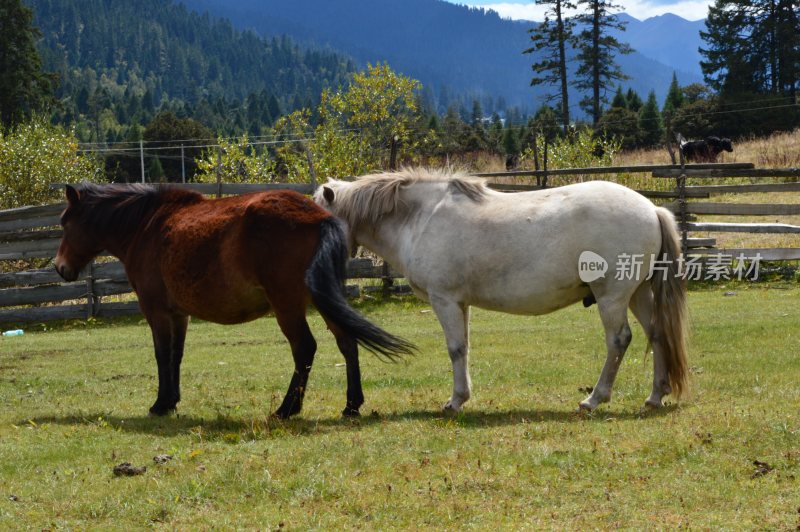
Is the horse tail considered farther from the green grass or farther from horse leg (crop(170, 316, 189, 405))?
horse leg (crop(170, 316, 189, 405))

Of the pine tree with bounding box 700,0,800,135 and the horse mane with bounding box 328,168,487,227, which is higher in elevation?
the pine tree with bounding box 700,0,800,135

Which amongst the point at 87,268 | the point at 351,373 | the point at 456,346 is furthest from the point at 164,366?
the point at 87,268

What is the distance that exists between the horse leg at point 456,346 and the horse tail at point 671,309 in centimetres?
168

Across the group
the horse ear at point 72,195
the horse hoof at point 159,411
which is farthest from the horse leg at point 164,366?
the horse ear at point 72,195

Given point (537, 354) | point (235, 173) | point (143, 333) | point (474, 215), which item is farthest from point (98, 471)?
point (235, 173)

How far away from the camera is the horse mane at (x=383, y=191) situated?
7.97 metres

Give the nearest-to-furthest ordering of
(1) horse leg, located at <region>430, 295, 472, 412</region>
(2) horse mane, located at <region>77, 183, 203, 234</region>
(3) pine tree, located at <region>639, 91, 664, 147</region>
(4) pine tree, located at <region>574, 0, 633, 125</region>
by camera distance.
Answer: (1) horse leg, located at <region>430, 295, 472, 412</region> < (2) horse mane, located at <region>77, 183, 203, 234</region> < (3) pine tree, located at <region>639, 91, 664, 147</region> < (4) pine tree, located at <region>574, 0, 633, 125</region>

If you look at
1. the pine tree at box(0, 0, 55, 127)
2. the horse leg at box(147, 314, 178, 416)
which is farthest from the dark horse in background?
the pine tree at box(0, 0, 55, 127)

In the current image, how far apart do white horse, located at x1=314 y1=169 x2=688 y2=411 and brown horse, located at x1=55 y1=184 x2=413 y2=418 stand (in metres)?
0.80

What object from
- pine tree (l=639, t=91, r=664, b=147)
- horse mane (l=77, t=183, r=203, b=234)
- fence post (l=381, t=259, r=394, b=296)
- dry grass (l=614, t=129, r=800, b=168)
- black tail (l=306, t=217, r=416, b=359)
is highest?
pine tree (l=639, t=91, r=664, b=147)

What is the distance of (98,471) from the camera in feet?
19.2

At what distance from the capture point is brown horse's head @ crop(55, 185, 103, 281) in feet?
28.5

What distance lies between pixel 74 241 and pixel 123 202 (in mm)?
726

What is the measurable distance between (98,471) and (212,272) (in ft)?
7.14
